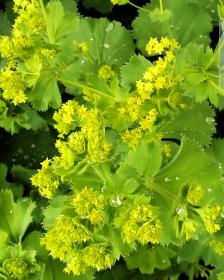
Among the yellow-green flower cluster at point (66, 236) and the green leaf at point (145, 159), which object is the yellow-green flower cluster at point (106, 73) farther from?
the yellow-green flower cluster at point (66, 236)

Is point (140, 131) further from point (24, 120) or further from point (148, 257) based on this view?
point (24, 120)

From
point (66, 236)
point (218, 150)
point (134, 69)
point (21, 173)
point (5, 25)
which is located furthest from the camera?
point (5, 25)

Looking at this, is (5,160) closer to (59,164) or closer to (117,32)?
(117,32)

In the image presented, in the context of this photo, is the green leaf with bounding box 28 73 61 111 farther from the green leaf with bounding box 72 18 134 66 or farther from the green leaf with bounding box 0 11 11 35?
the green leaf with bounding box 0 11 11 35

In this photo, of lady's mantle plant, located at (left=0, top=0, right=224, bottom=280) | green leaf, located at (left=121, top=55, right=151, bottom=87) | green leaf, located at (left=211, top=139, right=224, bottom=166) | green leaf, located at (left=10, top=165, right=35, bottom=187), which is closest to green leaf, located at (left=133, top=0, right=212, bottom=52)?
lady's mantle plant, located at (left=0, top=0, right=224, bottom=280)

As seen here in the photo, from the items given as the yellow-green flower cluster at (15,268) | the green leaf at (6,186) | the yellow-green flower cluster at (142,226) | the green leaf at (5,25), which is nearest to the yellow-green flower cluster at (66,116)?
the yellow-green flower cluster at (142,226)

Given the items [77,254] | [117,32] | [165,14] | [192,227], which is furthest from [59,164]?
[117,32]

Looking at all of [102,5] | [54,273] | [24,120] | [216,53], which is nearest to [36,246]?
[54,273]

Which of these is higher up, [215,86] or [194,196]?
[215,86]
